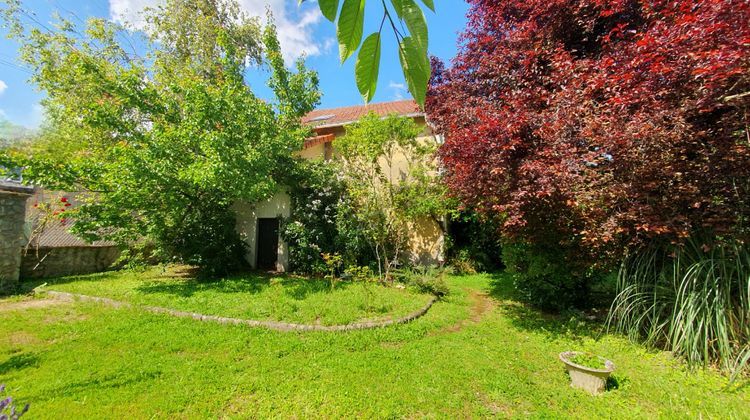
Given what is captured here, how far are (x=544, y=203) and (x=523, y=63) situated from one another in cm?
293

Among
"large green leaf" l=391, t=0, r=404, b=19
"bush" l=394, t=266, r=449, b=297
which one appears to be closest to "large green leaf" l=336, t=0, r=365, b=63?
"large green leaf" l=391, t=0, r=404, b=19

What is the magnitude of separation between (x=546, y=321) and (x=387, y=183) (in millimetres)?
6000

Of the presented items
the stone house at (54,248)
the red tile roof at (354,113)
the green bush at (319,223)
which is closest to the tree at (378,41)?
the green bush at (319,223)

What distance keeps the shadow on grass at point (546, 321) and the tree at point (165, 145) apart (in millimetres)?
6962

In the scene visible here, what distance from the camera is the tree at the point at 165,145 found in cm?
729

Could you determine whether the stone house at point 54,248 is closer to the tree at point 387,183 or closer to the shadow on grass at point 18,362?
the shadow on grass at point 18,362

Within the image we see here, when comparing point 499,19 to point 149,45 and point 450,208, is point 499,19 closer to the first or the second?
point 450,208

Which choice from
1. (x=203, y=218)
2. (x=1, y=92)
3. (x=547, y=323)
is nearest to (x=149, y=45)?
(x=203, y=218)

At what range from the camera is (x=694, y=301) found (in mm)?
4184

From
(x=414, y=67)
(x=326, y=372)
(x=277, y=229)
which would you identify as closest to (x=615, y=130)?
(x=414, y=67)

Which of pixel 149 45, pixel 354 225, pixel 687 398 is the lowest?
pixel 687 398

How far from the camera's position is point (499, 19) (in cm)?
652

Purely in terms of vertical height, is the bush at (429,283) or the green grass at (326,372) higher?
the bush at (429,283)

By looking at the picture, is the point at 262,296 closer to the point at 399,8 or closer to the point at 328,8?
the point at 328,8
